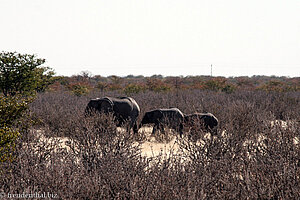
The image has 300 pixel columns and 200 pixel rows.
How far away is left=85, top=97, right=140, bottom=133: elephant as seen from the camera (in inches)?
346

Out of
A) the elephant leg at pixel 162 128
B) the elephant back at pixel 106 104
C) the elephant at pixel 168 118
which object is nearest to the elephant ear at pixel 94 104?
the elephant back at pixel 106 104

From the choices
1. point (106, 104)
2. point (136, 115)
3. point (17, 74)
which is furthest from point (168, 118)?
point (17, 74)

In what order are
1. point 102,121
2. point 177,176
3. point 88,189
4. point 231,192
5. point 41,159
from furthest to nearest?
point 102,121 < point 41,159 < point 177,176 < point 231,192 < point 88,189

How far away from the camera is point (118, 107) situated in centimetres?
905

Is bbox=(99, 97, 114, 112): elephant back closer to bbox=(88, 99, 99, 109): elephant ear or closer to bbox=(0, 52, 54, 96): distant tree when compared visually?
bbox=(88, 99, 99, 109): elephant ear

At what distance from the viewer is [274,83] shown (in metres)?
31.6

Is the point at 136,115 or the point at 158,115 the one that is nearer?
the point at 158,115

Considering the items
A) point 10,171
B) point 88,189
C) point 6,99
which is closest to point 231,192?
point 88,189

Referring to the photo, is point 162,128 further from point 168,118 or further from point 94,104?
point 94,104

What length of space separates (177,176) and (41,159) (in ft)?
7.66

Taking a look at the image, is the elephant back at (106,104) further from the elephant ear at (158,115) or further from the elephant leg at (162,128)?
the elephant leg at (162,128)

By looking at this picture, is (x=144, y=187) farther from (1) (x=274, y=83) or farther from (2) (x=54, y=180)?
(1) (x=274, y=83)

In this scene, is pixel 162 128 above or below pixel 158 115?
below

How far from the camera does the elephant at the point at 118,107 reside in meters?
8.78
